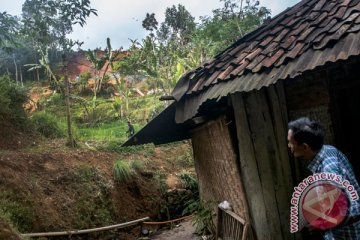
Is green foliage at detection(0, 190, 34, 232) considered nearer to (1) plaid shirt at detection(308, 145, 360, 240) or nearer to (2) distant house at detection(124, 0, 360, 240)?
(2) distant house at detection(124, 0, 360, 240)

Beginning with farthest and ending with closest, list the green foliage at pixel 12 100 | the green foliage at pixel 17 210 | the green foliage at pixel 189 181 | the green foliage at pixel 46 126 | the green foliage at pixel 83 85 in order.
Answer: the green foliage at pixel 83 85, the green foliage at pixel 46 126, the green foliage at pixel 12 100, the green foliage at pixel 189 181, the green foliage at pixel 17 210

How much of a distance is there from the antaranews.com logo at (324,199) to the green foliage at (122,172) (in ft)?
27.8

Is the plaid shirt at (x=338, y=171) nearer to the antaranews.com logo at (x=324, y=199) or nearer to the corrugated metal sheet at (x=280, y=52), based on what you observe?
the antaranews.com logo at (x=324, y=199)

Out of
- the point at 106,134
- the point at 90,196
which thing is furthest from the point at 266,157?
the point at 106,134

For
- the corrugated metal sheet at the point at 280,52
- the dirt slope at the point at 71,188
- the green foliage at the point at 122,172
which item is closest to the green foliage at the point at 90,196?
the dirt slope at the point at 71,188

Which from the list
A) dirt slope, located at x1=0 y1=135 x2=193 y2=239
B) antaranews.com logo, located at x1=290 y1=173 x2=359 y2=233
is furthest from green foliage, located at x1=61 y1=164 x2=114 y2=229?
antaranews.com logo, located at x1=290 y1=173 x2=359 y2=233

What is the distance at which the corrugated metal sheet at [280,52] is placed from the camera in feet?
9.93

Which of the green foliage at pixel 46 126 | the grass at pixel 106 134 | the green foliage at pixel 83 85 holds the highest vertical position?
the green foliage at pixel 83 85

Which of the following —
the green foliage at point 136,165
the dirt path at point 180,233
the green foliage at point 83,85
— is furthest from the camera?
the green foliage at point 83,85

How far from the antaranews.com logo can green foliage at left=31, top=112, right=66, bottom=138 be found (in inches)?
476

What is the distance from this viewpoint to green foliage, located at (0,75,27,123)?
11.4 meters

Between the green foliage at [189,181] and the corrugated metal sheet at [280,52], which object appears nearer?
the corrugated metal sheet at [280,52]

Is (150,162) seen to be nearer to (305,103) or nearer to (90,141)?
(90,141)

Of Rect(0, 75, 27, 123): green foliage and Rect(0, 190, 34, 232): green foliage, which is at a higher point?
Rect(0, 75, 27, 123): green foliage
